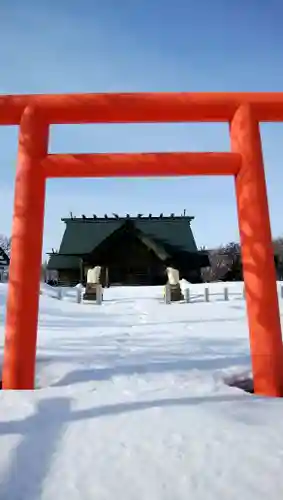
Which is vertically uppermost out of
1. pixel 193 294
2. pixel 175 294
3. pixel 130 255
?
pixel 130 255

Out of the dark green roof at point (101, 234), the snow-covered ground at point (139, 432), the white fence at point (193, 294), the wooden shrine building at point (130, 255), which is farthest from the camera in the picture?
the dark green roof at point (101, 234)

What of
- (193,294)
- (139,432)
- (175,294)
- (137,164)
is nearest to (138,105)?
(137,164)

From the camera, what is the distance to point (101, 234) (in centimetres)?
2431

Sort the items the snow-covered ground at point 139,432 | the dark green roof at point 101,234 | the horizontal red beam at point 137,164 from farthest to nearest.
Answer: the dark green roof at point 101,234 < the horizontal red beam at point 137,164 < the snow-covered ground at point 139,432

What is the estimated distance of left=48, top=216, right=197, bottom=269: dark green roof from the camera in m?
22.8

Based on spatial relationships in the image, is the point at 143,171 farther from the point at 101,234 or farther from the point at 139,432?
the point at 101,234

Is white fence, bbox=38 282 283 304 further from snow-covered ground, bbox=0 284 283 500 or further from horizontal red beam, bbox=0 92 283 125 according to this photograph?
horizontal red beam, bbox=0 92 283 125

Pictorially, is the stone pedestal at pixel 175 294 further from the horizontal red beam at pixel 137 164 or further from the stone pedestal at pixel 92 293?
the horizontal red beam at pixel 137 164

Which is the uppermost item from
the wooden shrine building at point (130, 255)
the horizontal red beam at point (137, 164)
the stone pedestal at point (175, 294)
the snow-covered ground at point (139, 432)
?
the wooden shrine building at point (130, 255)

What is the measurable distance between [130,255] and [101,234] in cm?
367

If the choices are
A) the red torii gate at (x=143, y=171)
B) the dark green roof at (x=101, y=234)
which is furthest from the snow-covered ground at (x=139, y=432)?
the dark green roof at (x=101, y=234)

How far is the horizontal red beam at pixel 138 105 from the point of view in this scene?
12.7 ft

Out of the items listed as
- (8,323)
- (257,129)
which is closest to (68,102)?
(257,129)

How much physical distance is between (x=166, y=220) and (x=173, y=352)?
2096 centimetres
